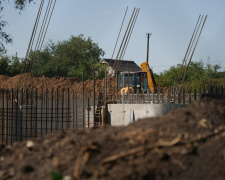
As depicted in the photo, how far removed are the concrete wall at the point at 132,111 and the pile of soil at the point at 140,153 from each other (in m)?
7.95

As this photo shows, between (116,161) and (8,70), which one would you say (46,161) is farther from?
(8,70)

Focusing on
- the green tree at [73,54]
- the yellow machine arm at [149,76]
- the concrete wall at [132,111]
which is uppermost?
the green tree at [73,54]

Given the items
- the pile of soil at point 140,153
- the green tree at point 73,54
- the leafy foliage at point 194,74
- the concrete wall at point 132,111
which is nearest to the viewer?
the pile of soil at point 140,153

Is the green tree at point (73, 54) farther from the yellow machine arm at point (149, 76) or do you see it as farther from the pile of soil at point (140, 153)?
the pile of soil at point (140, 153)

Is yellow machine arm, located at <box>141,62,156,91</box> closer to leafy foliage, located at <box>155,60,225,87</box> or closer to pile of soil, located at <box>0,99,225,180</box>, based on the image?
leafy foliage, located at <box>155,60,225,87</box>

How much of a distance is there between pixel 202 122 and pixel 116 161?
0.82 meters

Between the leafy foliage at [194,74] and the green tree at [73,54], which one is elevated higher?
the green tree at [73,54]

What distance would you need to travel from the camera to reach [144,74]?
2277 cm

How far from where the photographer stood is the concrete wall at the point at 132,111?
1162 centimetres

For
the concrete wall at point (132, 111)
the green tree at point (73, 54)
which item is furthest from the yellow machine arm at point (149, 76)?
the green tree at point (73, 54)

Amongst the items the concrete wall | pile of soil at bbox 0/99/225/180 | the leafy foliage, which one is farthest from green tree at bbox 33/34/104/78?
pile of soil at bbox 0/99/225/180

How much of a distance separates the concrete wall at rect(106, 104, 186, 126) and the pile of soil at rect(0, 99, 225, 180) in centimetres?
795

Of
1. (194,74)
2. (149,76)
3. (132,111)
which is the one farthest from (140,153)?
(194,74)

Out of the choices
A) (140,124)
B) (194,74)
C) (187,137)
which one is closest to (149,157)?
(187,137)
